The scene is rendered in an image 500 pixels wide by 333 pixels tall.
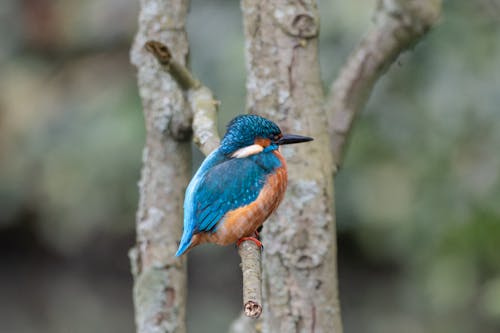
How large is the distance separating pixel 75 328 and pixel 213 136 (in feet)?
19.9

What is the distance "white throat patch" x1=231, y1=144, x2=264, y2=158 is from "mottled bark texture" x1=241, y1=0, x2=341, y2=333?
200mm

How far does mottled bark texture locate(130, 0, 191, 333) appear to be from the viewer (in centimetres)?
284

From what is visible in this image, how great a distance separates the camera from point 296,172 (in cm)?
270

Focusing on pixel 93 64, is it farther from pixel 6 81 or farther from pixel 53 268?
pixel 53 268

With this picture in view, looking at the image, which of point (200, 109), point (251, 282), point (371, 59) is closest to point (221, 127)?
point (371, 59)

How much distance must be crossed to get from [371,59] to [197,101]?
0.74 m

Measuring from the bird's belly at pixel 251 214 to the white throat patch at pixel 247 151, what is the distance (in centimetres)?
12

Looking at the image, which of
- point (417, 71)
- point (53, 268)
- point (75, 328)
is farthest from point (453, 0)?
point (53, 268)

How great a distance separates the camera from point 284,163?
2.57 m

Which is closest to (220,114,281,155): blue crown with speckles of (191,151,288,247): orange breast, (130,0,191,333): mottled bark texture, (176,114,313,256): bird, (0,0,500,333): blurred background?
(176,114,313,256): bird

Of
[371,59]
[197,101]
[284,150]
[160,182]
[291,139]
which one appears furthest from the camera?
[371,59]

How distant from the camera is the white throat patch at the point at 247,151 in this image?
251 centimetres

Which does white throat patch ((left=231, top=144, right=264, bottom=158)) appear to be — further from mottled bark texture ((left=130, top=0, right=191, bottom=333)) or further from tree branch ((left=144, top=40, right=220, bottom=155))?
mottled bark texture ((left=130, top=0, right=191, bottom=333))

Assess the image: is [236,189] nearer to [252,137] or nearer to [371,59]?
[252,137]
